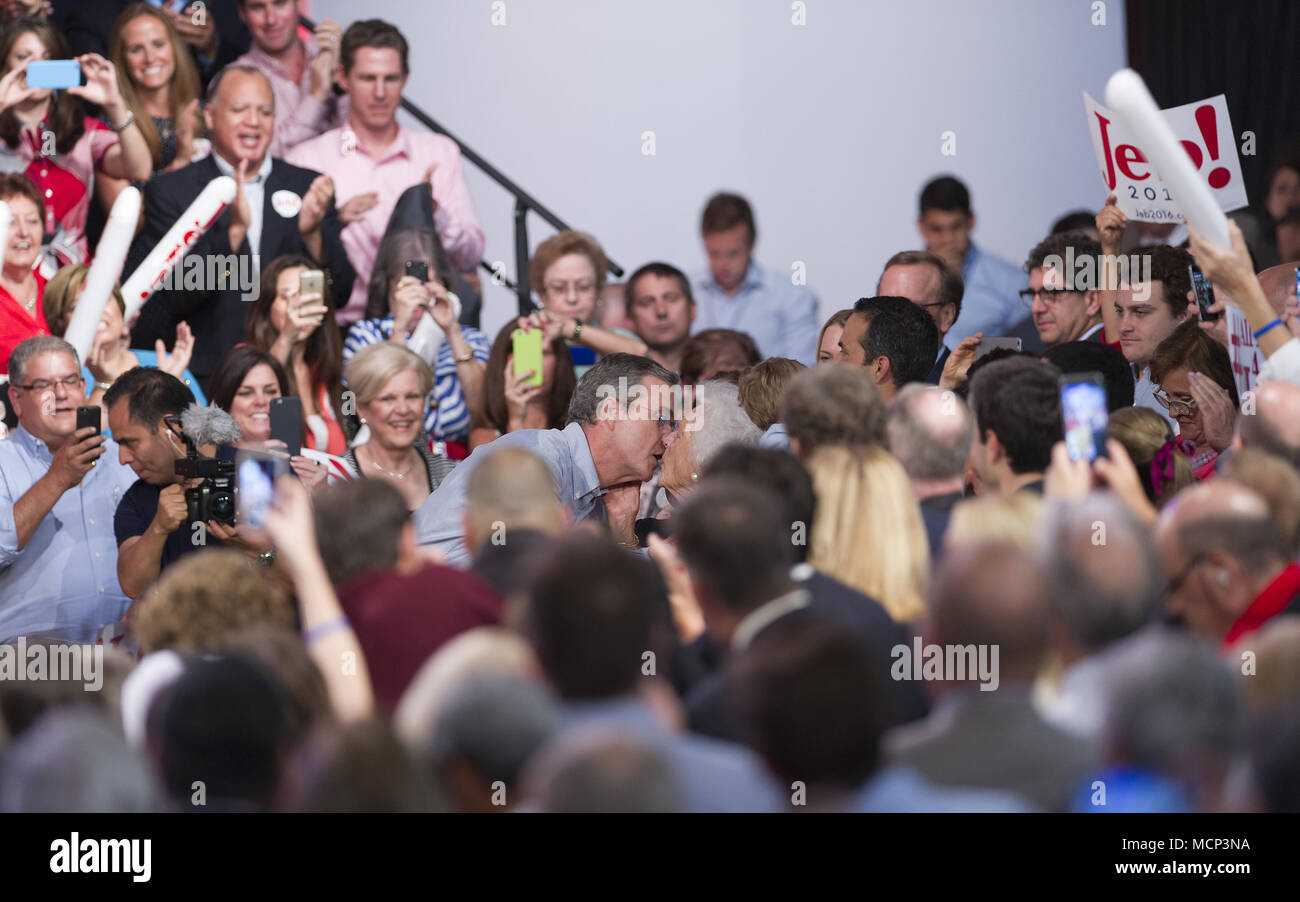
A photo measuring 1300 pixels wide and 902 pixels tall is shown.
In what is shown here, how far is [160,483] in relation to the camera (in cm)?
Answer: 405

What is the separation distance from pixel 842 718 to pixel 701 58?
5507mm

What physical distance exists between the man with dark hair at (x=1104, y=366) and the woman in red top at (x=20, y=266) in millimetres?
2883

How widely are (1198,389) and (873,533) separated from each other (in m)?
1.45

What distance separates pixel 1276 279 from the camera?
413 centimetres

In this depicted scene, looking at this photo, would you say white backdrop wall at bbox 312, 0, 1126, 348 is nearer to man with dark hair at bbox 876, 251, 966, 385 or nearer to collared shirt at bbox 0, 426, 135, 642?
man with dark hair at bbox 876, 251, 966, 385

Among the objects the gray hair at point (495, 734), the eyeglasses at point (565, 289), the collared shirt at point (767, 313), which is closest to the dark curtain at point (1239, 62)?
the collared shirt at point (767, 313)

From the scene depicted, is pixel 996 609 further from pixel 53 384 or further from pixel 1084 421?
pixel 53 384

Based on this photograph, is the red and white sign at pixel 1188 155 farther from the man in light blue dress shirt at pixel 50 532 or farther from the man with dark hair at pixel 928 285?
the man in light blue dress shirt at pixel 50 532

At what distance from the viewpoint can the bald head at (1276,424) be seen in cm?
295

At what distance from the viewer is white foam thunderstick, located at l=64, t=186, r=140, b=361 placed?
14.7ft

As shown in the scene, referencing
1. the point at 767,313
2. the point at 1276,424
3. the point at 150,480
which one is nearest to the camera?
the point at 1276,424

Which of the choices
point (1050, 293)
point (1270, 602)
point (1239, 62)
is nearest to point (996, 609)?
point (1270, 602)
